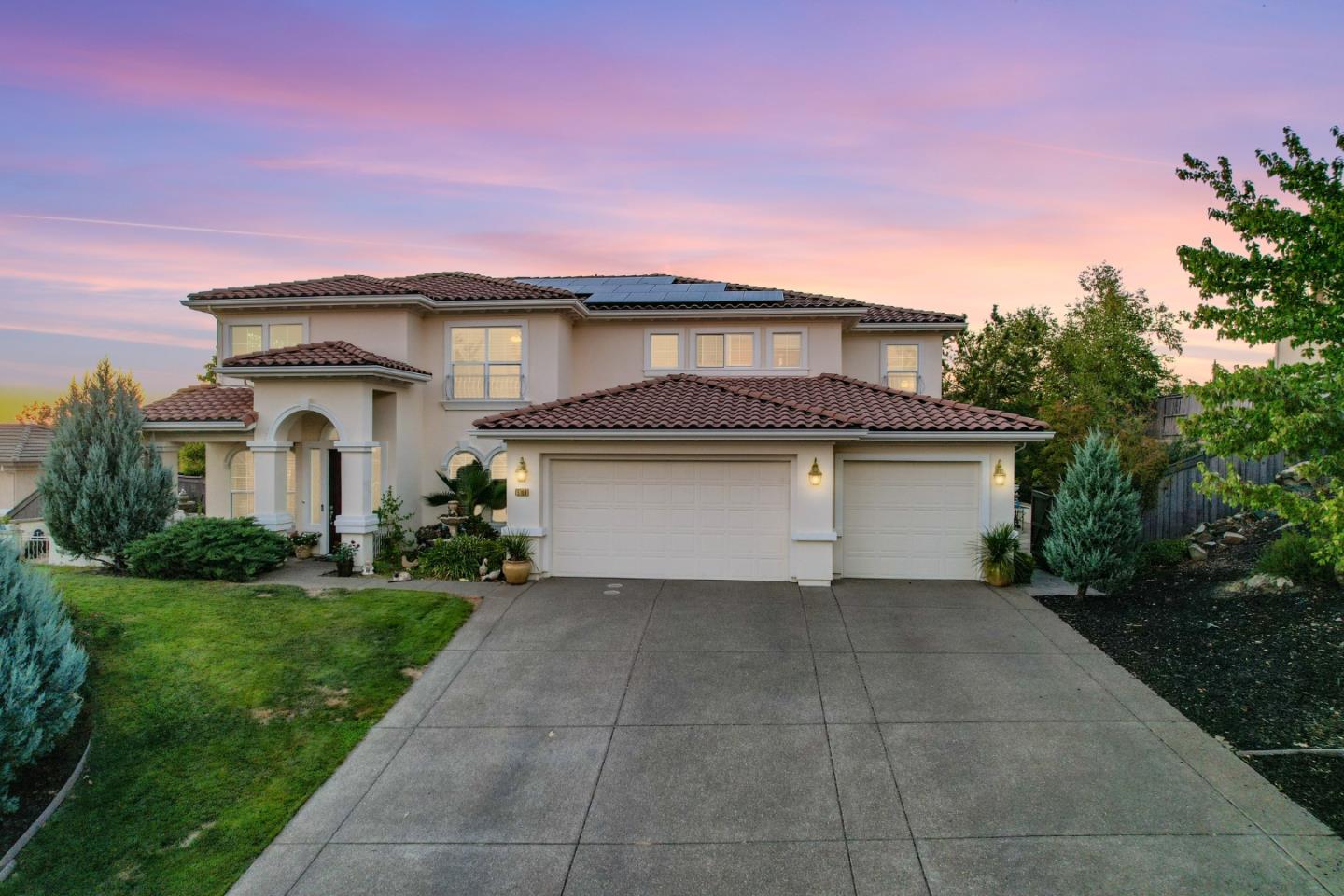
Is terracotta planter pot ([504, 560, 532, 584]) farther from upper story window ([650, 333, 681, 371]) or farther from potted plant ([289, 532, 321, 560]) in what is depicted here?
upper story window ([650, 333, 681, 371])

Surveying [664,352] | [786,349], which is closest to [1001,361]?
[786,349]

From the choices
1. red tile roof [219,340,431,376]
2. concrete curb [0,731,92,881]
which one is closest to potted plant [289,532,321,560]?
red tile roof [219,340,431,376]

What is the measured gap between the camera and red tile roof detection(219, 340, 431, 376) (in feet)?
43.7

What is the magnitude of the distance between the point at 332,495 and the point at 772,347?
11245 millimetres

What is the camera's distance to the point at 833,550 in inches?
493

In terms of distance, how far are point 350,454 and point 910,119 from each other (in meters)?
14.0

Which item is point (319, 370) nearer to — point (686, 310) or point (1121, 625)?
point (686, 310)

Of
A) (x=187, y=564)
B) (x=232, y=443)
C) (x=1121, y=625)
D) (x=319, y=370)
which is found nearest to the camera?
(x=1121, y=625)

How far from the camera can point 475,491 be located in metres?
13.9

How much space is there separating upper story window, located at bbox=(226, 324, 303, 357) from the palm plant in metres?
5.47

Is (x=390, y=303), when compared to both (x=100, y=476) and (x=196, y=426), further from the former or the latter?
(x=100, y=476)

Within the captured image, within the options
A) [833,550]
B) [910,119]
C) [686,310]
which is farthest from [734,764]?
[910,119]

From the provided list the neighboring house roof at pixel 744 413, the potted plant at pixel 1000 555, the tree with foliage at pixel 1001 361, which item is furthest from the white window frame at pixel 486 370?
the tree with foliage at pixel 1001 361

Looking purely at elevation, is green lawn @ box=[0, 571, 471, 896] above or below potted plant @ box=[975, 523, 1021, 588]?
below
